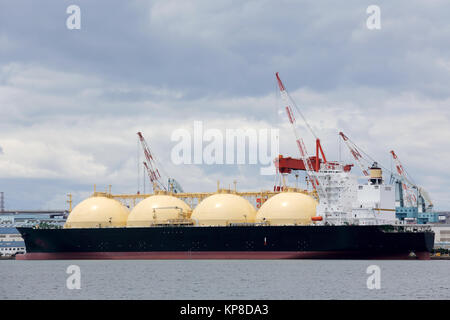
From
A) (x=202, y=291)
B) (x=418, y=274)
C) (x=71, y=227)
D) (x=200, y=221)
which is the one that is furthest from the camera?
(x=71, y=227)

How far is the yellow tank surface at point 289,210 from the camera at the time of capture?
91500mm

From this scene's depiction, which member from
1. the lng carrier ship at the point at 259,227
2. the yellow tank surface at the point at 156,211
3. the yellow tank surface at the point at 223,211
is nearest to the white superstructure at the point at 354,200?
the lng carrier ship at the point at 259,227

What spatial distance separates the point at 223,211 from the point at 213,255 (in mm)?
6406

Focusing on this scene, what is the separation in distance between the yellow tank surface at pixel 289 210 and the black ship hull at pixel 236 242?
3149 millimetres

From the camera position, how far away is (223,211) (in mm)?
95875

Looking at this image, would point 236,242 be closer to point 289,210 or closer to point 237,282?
point 289,210

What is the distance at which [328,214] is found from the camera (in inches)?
3553

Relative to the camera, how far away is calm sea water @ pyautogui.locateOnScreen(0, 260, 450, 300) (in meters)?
49.8

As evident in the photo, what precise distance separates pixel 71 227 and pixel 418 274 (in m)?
57.5

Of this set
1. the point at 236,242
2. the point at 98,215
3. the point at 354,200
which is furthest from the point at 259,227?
the point at 98,215
